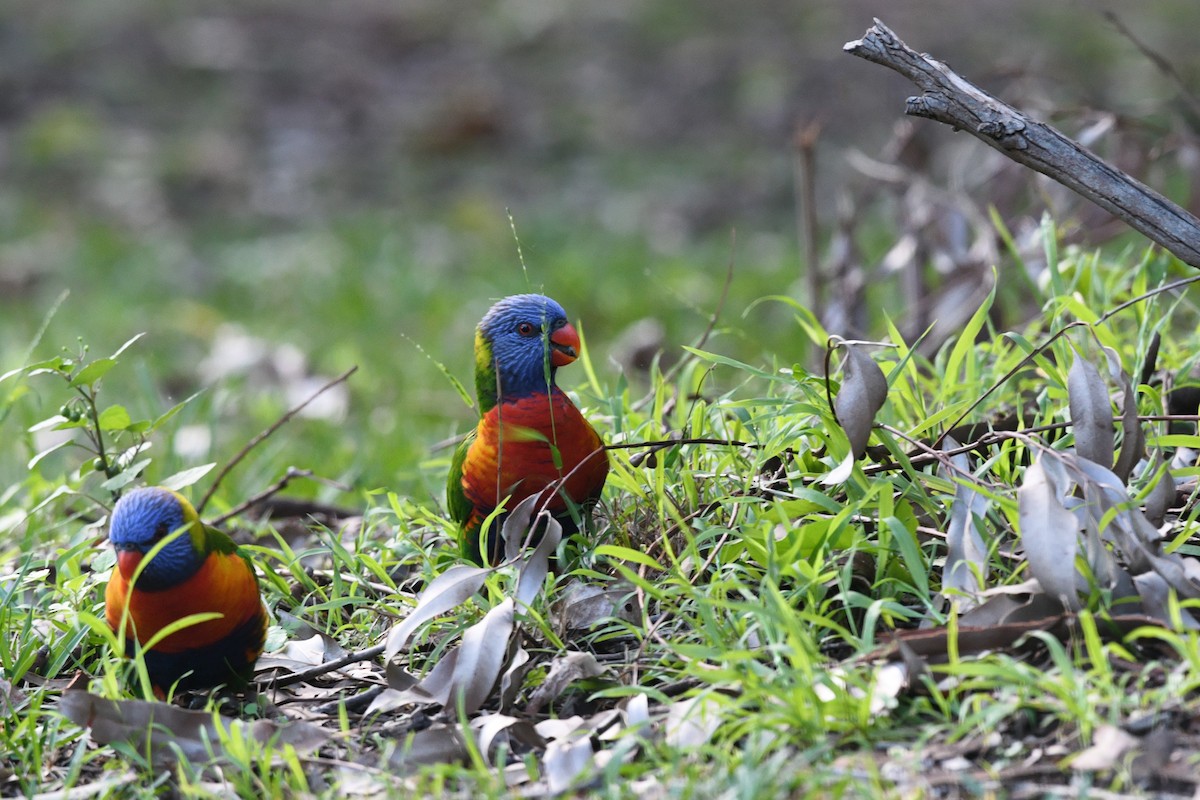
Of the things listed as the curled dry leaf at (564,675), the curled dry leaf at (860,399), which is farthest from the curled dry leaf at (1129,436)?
the curled dry leaf at (564,675)

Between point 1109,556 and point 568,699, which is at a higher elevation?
point 1109,556

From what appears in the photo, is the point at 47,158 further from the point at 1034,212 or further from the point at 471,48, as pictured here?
the point at 1034,212

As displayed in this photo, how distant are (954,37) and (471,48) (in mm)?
4029

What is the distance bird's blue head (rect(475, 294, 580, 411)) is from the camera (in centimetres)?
255

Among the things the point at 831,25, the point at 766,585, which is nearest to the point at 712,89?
the point at 831,25

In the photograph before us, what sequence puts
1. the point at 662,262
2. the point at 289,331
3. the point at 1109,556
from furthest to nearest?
the point at 662,262 < the point at 289,331 < the point at 1109,556

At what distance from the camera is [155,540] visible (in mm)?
2297

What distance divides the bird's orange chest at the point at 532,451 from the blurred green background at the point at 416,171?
116cm

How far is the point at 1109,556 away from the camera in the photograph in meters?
2.17

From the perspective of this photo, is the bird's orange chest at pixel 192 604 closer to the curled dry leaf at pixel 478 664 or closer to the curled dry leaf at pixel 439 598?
the curled dry leaf at pixel 439 598

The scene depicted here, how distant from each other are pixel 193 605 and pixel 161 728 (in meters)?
0.22

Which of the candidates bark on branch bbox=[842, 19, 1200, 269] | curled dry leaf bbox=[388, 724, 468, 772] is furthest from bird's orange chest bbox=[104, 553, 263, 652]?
bark on branch bbox=[842, 19, 1200, 269]

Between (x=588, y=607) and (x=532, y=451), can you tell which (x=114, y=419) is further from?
(x=588, y=607)

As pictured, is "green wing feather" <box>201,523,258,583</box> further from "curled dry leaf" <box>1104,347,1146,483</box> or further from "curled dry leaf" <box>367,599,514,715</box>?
"curled dry leaf" <box>1104,347,1146,483</box>
